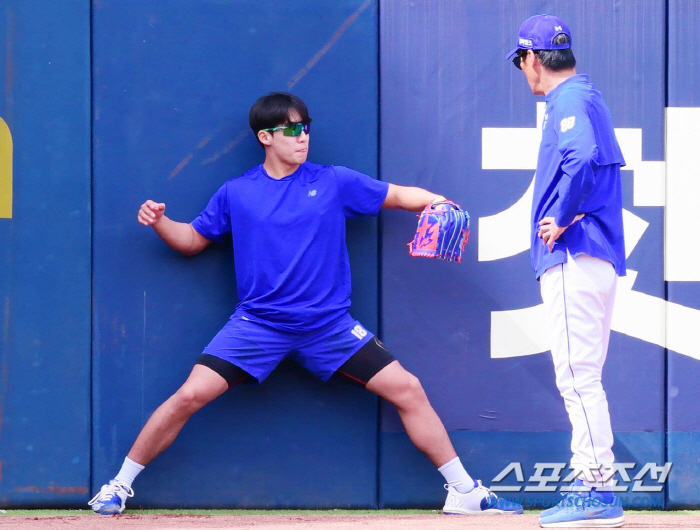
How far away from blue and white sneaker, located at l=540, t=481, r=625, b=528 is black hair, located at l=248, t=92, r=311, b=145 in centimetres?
192

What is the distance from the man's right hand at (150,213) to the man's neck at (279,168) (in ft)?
1.64

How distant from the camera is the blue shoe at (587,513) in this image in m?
3.62

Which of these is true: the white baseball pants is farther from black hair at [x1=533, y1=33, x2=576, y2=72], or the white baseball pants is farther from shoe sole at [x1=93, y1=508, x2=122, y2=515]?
shoe sole at [x1=93, y1=508, x2=122, y2=515]

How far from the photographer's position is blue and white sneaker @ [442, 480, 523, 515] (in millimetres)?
4215

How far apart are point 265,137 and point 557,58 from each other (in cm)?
129

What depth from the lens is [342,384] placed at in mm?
4441

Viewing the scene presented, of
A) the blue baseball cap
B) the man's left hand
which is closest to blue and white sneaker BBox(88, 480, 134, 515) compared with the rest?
the man's left hand

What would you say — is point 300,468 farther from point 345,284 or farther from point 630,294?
point 630,294

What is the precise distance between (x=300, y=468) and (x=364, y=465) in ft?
0.96

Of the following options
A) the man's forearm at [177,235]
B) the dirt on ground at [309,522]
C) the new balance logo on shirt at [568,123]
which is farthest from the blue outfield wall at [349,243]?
the new balance logo on shirt at [568,123]

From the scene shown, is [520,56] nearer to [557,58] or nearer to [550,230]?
Answer: [557,58]

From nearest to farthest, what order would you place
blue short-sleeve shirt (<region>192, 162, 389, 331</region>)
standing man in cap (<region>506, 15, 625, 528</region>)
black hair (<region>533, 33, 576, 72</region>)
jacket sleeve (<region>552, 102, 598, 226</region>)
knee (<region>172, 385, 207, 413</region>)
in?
jacket sleeve (<region>552, 102, 598, 226</region>), standing man in cap (<region>506, 15, 625, 528</region>), black hair (<region>533, 33, 576, 72</region>), knee (<region>172, 385, 207, 413</region>), blue short-sleeve shirt (<region>192, 162, 389, 331</region>)

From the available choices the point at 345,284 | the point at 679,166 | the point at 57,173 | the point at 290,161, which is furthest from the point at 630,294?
the point at 57,173

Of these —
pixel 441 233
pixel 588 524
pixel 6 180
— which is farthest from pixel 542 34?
pixel 6 180
